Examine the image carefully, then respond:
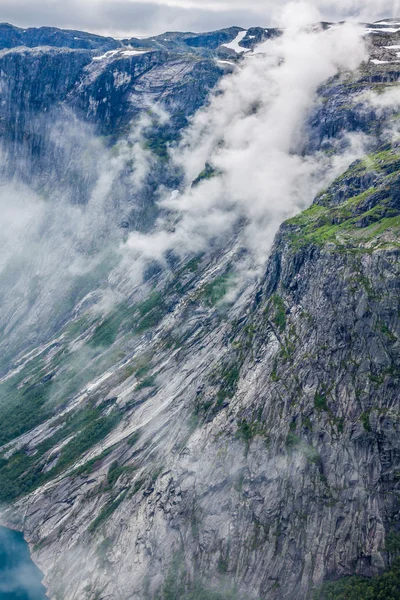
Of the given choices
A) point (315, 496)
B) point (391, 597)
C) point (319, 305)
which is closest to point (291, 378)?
point (319, 305)

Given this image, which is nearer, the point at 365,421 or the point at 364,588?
the point at 364,588

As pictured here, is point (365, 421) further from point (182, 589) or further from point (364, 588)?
point (182, 589)

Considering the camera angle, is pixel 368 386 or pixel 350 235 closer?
pixel 368 386

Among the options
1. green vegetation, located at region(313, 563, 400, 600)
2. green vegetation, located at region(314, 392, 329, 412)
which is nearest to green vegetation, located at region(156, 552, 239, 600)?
green vegetation, located at region(313, 563, 400, 600)

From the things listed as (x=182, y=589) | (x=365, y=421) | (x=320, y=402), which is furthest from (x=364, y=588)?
(x=182, y=589)

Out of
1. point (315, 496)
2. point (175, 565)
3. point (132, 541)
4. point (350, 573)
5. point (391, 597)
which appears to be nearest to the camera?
point (391, 597)

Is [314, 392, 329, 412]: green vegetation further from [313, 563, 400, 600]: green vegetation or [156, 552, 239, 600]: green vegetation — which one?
[156, 552, 239, 600]: green vegetation

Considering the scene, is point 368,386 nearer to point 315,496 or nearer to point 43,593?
point 315,496

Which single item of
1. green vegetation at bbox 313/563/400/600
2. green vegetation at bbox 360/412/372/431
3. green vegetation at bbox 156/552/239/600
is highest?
green vegetation at bbox 360/412/372/431

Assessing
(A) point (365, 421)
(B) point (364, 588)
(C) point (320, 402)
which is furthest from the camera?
(C) point (320, 402)
